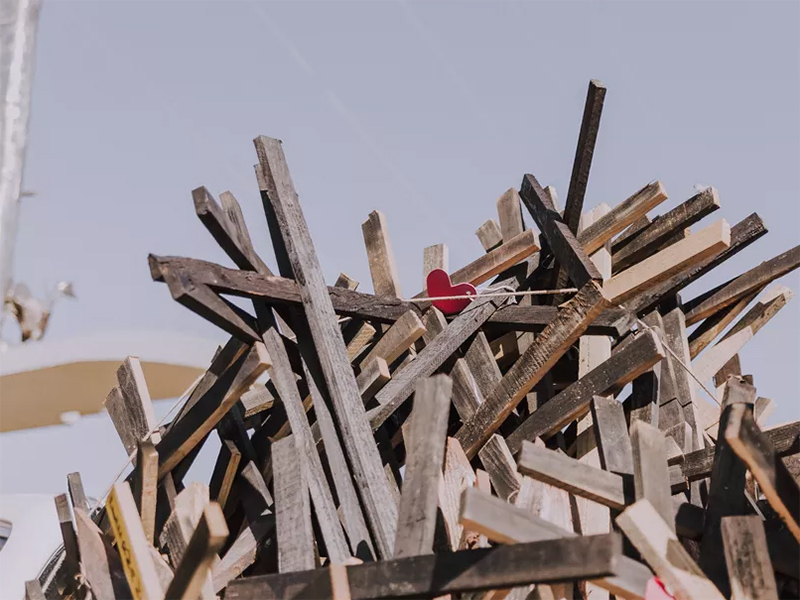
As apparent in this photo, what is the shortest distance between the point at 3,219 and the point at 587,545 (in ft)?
4.31

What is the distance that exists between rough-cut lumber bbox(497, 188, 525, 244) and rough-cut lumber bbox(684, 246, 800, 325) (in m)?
0.87

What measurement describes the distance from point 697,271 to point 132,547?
2755 mm

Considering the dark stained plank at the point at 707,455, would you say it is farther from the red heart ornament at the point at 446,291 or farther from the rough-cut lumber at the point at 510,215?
the rough-cut lumber at the point at 510,215

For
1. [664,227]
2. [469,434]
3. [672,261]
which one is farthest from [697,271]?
[469,434]

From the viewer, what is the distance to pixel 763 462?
226 cm

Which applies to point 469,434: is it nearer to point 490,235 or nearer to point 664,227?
point 490,235

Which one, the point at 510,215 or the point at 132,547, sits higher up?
the point at 510,215

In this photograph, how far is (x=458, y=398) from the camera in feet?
12.4

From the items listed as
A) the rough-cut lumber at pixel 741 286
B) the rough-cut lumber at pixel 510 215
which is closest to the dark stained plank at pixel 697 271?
the rough-cut lumber at pixel 741 286

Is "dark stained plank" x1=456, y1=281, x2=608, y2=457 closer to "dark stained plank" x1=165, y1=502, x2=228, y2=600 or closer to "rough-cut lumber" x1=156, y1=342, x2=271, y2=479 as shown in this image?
"rough-cut lumber" x1=156, y1=342, x2=271, y2=479

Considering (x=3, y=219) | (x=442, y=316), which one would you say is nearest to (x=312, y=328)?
(x=442, y=316)

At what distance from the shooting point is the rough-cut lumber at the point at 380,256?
14.0ft

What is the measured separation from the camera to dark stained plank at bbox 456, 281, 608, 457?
11.3 ft

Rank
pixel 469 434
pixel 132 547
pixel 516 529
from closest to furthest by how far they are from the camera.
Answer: pixel 516 529 → pixel 132 547 → pixel 469 434
